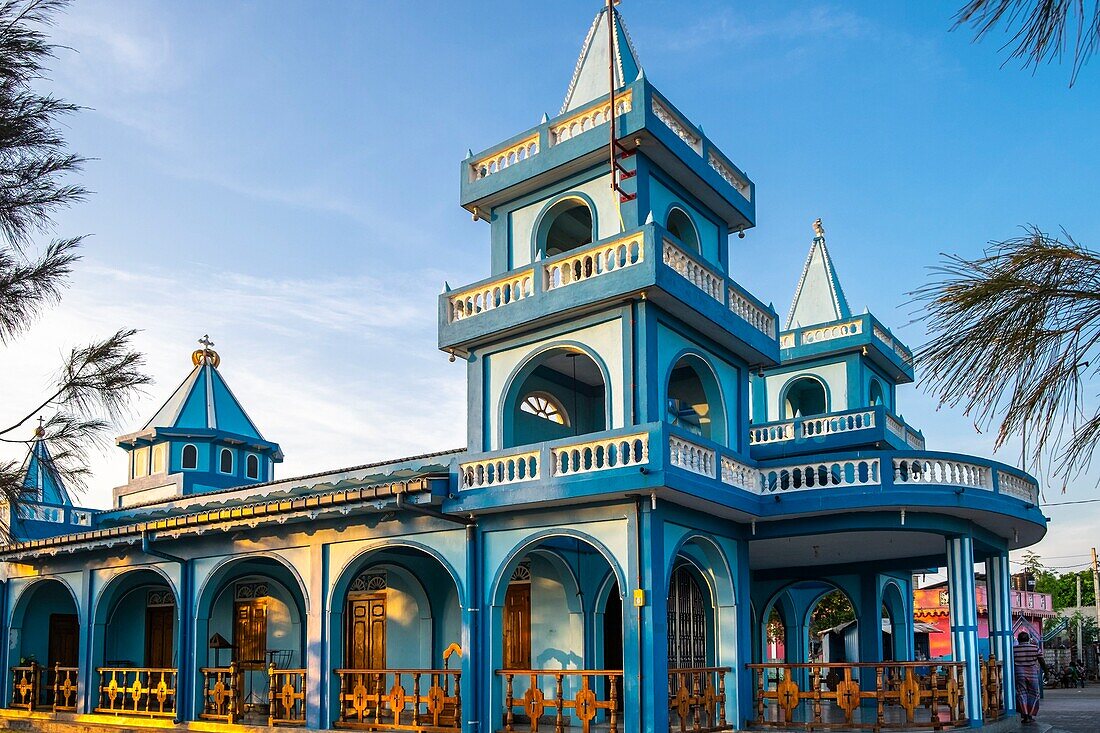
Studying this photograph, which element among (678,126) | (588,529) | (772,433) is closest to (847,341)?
(772,433)

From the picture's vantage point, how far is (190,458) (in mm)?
28969

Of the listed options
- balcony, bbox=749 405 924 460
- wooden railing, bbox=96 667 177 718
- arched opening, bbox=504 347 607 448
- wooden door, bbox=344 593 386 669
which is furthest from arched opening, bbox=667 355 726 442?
wooden railing, bbox=96 667 177 718

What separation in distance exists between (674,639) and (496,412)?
4827 millimetres

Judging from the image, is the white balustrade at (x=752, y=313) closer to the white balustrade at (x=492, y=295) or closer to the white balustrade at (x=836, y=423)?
the white balustrade at (x=492, y=295)

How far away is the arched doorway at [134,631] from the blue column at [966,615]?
14681mm

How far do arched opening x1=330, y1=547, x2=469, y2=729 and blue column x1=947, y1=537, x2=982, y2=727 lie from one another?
8103mm

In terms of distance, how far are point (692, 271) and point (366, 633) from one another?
32.7ft

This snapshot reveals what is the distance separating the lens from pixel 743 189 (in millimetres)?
19969

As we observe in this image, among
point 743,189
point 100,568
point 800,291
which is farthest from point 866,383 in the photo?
point 100,568

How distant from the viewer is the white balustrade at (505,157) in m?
18.3

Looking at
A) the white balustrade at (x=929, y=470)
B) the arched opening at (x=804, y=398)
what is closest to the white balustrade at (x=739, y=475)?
the white balustrade at (x=929, y=470)

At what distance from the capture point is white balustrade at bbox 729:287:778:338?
18203mm

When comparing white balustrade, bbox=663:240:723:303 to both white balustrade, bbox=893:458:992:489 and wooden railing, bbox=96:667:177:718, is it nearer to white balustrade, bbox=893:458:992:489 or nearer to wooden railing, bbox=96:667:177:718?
white balustrade, bbox=893:458:992:489

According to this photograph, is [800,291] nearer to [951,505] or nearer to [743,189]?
[743,189]
